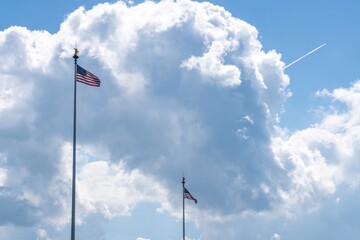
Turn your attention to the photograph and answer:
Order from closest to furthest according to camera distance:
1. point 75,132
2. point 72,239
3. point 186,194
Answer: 1. point 72,239
2. point 75,132
3. point 186,194

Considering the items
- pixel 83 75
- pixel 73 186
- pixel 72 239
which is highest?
pixel 83 75

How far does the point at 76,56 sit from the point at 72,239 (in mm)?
15437

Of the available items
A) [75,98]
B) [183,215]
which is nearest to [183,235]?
[183,215]

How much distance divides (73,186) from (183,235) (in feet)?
129

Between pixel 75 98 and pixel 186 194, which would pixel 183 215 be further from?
pixel 75 98

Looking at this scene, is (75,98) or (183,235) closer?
(75,98)

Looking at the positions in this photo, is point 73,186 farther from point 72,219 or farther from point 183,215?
point 183,215

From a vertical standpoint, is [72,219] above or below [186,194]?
below

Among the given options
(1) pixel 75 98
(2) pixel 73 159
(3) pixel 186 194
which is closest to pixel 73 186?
(2) pixel 73 159

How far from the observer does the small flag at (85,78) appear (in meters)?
53.2

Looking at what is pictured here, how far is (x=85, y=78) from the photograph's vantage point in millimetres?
53500

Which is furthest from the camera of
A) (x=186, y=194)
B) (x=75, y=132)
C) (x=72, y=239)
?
(x=186, y=194)

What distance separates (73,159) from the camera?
51.6m

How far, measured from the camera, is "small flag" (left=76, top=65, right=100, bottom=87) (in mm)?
53156
